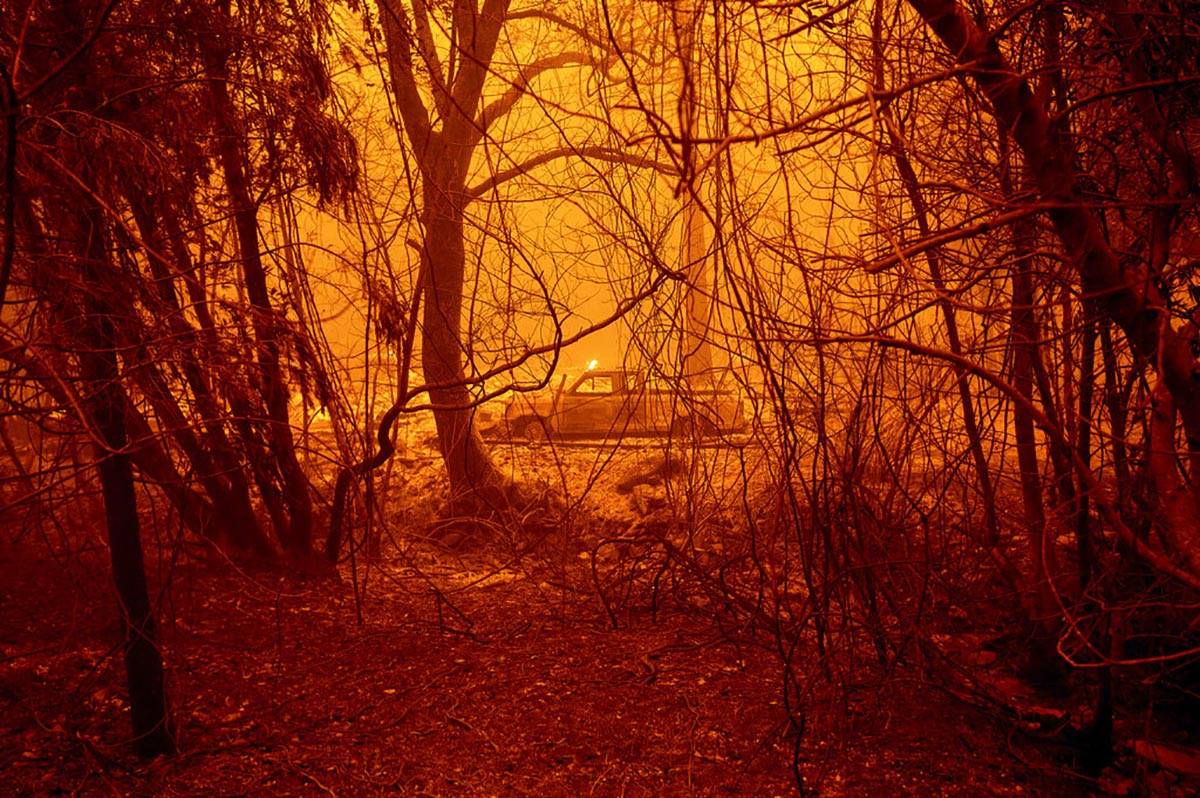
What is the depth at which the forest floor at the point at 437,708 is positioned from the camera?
97.2 inches

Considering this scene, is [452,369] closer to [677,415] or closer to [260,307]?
[677,415]

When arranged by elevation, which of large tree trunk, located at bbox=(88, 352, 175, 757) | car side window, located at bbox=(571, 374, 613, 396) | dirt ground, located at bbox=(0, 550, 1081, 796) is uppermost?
car side window, located at bbox=(571, 374, 613, 396)

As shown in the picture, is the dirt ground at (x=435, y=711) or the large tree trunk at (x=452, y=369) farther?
the large tree trunk at (x=452, y=369)

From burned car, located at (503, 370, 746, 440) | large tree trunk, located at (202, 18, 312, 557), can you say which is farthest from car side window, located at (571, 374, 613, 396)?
large tree trunk, located at (202, 18, 312, 557)

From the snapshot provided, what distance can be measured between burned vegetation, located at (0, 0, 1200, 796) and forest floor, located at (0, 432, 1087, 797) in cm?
2

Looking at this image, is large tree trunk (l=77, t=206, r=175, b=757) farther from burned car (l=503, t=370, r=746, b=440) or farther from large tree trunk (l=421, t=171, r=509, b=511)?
large tree trunk (l=421, t=171, r=509, b=511)

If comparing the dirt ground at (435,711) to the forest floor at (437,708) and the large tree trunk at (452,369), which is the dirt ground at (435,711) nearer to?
the forest floor at (437,708)

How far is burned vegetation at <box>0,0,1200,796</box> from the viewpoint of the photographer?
89.2 inches

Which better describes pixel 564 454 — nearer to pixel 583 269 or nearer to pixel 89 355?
pixel 583 269

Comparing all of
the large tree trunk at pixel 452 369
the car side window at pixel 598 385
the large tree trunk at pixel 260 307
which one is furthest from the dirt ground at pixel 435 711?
the car side window at pixel 598 385

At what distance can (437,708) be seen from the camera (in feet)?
9.48

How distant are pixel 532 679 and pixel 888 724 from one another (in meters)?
1.14

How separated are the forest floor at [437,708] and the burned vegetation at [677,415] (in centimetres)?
2

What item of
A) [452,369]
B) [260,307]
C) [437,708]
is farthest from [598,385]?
[437,708]
